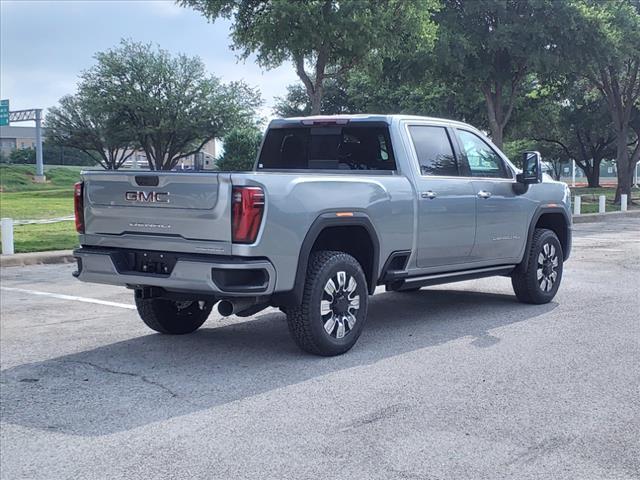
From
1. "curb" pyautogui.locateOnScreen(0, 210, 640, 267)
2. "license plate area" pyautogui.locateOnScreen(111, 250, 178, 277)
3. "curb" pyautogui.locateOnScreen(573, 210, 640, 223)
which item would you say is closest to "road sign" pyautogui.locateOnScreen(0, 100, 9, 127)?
"curb" pyautogui.locateOnScreen(573, 210, 640, 223)

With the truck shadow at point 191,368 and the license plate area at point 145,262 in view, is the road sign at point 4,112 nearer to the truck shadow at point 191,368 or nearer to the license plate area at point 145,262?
the truck shadow at point 191,368

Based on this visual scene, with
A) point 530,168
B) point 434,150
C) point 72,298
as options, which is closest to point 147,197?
point 434,150

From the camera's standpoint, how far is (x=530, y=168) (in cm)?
859

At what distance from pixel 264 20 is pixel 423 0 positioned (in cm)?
428

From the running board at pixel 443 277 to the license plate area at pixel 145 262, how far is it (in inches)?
87.1

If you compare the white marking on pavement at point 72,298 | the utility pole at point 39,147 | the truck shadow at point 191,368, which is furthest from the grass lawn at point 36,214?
the truck shadow at point 191,368

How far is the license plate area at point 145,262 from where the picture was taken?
6172 mm

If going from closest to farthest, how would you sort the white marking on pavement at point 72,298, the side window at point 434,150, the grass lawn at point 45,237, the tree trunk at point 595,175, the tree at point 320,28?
the side window at point 434,150
the white marking on pavement at point 72,298
the grass lawn at point 45,237
the tree at point 320,28
the tree trunk at point 595,175

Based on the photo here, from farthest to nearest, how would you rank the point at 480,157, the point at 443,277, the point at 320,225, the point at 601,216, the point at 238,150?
the point at 238,150, the point at 601,216, the point at 480,157, the point at 443,277, the point at 320,225

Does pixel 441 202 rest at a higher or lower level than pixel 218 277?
higher

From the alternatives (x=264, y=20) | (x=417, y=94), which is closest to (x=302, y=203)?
(x=264, y=20)

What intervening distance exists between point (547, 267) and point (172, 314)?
4.33 m

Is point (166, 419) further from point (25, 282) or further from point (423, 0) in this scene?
point (423, 0)

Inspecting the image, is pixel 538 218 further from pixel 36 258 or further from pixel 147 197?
pixel 36 258
